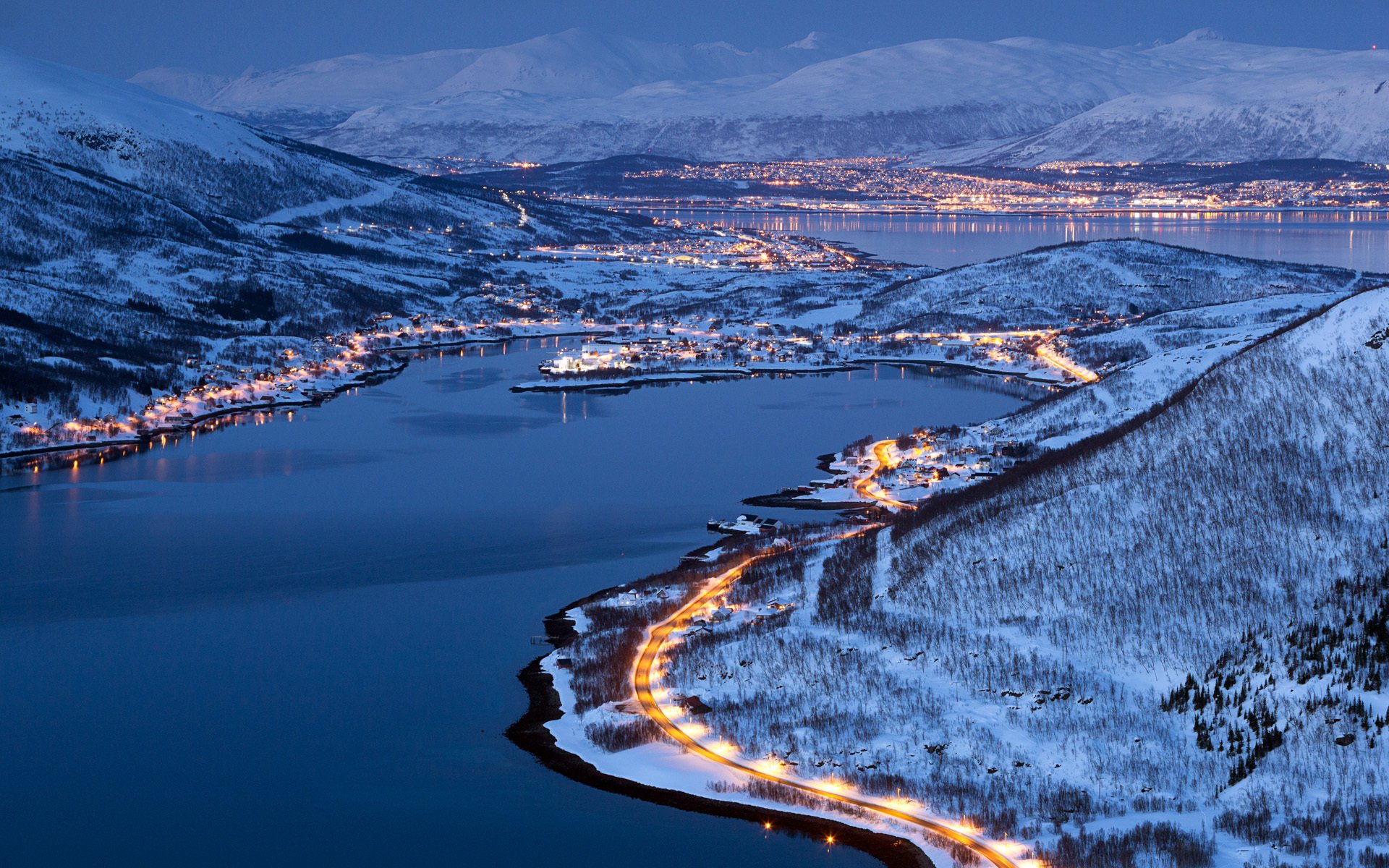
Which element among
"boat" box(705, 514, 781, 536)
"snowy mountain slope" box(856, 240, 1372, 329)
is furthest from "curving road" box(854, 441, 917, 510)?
"snowy mountain slope" box(856, 240, 1372, 329)

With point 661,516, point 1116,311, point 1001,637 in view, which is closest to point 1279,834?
point 1001,637

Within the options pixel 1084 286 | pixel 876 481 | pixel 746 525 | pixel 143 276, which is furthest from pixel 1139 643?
pixel 143 276

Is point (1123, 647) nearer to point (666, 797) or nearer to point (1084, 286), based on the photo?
point (666, 797)

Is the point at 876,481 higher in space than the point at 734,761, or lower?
higher

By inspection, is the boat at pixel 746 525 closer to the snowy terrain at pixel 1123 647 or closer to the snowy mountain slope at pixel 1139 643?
the snowy terrain at pixel 1123 647

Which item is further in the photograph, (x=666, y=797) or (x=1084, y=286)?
(x=1084, y=286)

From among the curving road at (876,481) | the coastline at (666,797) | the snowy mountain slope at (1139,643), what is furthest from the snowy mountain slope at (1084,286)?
the coastline at (666,797)
